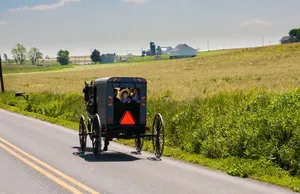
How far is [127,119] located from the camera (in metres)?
13.6

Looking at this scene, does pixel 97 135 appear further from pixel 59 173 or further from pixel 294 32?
pixel 294 32

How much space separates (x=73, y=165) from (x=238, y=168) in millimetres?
4159

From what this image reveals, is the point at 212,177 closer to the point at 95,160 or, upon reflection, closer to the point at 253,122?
the point at 253,122

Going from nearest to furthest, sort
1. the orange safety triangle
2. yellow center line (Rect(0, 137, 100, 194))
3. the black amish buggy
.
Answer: yellow center line (Rect(0, 137, 100, 194)) → the black amish buggy → the orange safety triangle

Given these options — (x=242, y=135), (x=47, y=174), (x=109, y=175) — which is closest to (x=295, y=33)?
(x=242, y=135)

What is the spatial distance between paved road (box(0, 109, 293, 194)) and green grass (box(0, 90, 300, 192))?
66cm

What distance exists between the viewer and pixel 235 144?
12.4 m

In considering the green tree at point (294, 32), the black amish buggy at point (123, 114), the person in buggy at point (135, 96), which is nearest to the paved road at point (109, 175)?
the black amish buggy at point (123, 114)

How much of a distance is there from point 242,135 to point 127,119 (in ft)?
10.6

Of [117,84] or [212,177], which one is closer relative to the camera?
[212,177]

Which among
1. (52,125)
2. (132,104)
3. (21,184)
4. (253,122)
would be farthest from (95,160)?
(52,125)

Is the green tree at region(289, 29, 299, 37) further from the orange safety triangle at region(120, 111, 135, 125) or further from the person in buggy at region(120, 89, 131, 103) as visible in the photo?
the orange safety triangle at region(120, 111, 135, 125)

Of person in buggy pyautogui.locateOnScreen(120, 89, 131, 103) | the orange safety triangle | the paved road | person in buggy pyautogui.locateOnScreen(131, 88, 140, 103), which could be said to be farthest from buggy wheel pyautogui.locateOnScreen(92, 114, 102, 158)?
person in buggy pyautogui.locateOnScreen(131, 88, 140, 103)

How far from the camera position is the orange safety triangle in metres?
13.6
